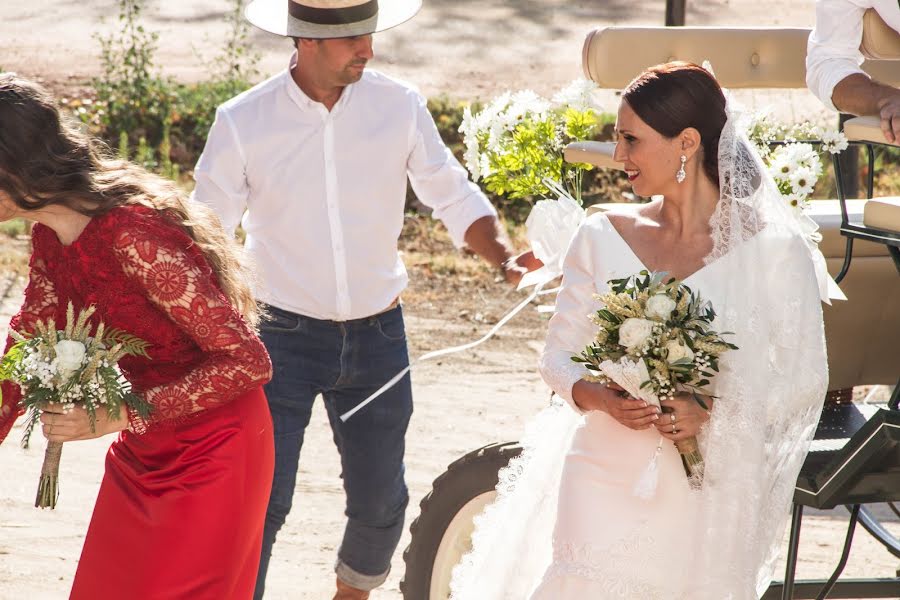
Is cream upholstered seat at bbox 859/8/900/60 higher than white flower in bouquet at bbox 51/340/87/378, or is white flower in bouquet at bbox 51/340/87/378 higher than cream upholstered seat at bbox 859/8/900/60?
cream upholstered seat at bbox 859/8/900/60

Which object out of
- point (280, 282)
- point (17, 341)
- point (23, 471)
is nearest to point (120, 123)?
point (23, 471)

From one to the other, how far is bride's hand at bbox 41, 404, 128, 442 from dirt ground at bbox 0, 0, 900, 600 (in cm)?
201

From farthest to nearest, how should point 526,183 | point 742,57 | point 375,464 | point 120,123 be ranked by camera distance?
A: point 120,123 < point 742,57 < point 375,464 < point 526,183

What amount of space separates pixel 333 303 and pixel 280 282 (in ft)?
0.68

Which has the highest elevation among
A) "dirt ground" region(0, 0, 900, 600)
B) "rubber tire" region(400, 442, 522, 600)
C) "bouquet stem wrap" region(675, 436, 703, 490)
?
"bouquet stem wrap" region(675, 436, 703, 490)

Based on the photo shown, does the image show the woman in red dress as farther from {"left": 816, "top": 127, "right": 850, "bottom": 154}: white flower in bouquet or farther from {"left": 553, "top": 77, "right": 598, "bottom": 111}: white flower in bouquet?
{"left": 816, "top": 127, "right": 850, "bottom": 154}: white flower in bouquet

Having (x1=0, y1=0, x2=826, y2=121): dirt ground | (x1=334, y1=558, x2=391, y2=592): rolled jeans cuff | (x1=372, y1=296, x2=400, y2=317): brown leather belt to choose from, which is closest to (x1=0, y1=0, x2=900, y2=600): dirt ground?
(x1=0, y1=0, x2=826, y2=121): dirt ground

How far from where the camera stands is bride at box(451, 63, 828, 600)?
3484 millimetres

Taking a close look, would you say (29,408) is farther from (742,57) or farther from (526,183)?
(742,57)

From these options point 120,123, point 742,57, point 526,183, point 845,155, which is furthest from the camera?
point 120,123

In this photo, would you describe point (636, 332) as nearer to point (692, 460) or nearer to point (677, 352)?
point (677, 352)

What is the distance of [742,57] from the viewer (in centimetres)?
532

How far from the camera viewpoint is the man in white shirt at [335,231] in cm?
471

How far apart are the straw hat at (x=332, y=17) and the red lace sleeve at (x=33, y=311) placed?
56.8 inches
